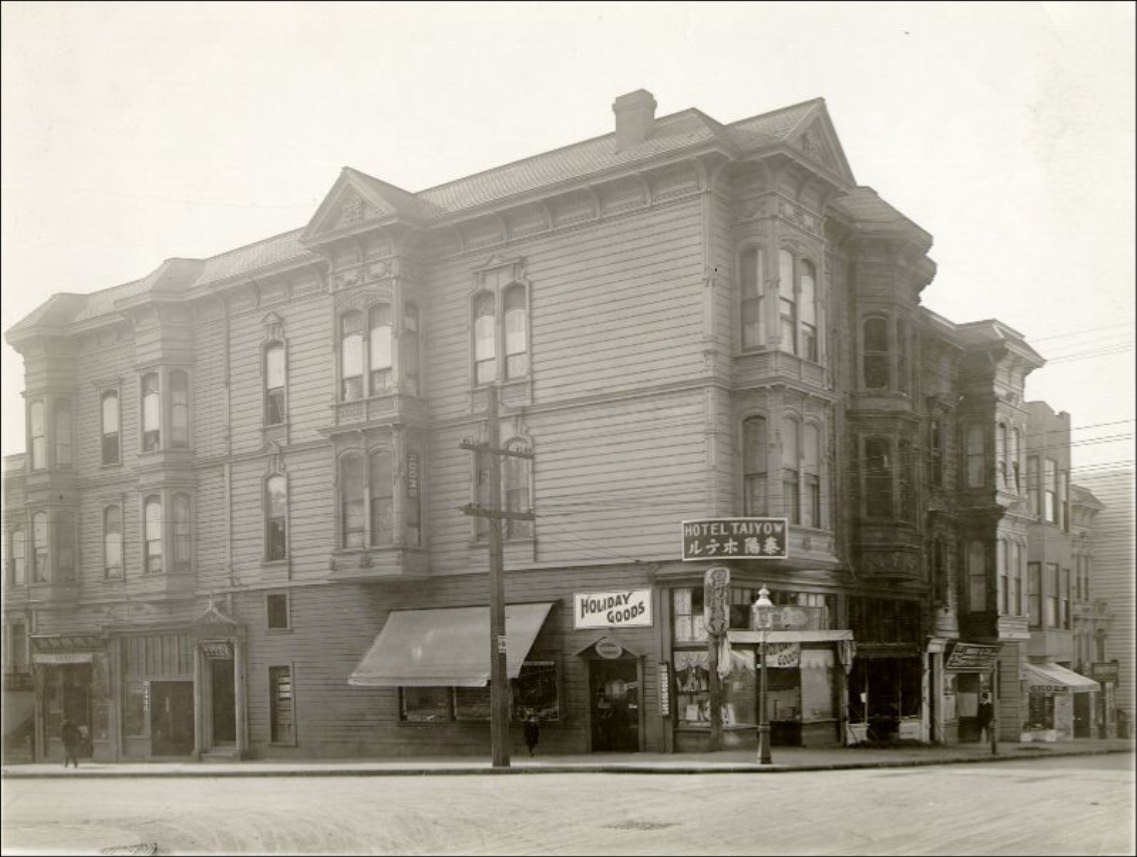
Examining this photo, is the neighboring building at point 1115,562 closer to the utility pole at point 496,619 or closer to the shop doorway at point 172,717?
the utility pole at point 496,619

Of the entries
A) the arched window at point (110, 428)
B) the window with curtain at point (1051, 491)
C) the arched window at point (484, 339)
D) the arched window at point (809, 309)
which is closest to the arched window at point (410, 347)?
the arched window at point (484, 339)

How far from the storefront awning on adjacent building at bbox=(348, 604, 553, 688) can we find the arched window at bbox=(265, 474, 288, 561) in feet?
10.2

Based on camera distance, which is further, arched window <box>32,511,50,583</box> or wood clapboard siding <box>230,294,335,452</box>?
wood clapboard siding <box>230,294,335,452</box>

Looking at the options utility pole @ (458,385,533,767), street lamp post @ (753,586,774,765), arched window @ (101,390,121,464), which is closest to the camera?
street lamp post @ (753,586,774,765)

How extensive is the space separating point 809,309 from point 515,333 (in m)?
6.31

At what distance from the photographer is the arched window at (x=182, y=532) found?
2856 cm

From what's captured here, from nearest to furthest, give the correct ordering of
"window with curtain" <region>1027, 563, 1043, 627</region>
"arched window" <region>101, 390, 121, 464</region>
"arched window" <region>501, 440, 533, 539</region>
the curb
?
the curb → "arched window" <region>501, 440, 533, 539</region> → "arched window" <region>101, 390, 121, 464</region> → "window with curtain" <region>1027, 563, 1043, 627</region>

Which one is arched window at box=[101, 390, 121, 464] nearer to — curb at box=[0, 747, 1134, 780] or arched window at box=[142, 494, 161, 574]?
arched window at box=[142, 494, 161, 574]

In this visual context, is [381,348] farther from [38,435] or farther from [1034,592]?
[1034,592]

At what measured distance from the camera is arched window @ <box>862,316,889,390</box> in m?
30.4

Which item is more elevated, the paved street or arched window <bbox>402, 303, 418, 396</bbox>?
arched window <bbox>402, 303, 418, 396</bbox>

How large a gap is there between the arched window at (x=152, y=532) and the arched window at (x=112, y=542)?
558mm

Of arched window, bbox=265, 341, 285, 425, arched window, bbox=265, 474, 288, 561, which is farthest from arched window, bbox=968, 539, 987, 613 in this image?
arched window, bbox=265, 341, 285, 425

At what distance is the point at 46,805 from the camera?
19125mm
